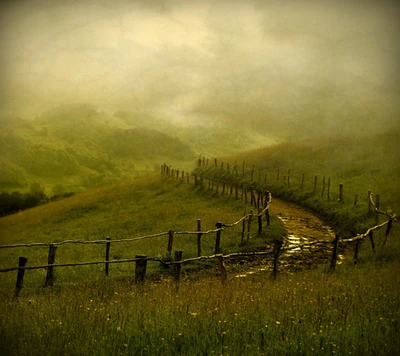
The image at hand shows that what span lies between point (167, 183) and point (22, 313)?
40708mm

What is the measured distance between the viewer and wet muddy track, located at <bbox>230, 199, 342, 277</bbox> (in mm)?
16056

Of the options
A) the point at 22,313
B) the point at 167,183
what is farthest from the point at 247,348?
the point at 167,183

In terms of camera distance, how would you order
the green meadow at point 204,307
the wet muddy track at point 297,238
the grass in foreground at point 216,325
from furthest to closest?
the wet muddy track at point 297,238, the green meadow at point 204,307, the grass in foreground at point 216,325

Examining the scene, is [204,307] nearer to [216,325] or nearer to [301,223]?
[216,325]

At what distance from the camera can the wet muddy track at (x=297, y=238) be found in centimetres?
1606

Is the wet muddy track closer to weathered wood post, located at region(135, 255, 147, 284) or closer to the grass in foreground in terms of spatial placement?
weathered wood post, located at region(135, 255, 147, 284)

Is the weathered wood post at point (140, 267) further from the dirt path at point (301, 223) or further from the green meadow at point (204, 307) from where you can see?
the dirt path at point (301, 223)

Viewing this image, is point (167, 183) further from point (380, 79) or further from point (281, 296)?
point (380, 79)

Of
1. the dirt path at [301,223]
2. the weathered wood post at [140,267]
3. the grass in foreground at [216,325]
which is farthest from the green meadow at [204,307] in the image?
the dirt path at [301,223]

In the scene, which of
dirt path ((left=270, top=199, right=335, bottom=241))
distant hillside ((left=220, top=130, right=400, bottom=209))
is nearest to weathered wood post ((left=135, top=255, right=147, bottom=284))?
dirt path ((left=270, top=199, right=335, bottom=241))

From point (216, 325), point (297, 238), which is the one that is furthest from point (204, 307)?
point (297, 238)

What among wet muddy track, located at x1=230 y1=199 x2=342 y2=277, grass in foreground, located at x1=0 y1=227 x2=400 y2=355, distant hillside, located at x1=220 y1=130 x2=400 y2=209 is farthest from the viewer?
distant hillside, located at x1=220 y1=130 x2=400 y2=209

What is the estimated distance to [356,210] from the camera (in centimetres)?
2497

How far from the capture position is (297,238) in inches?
819
